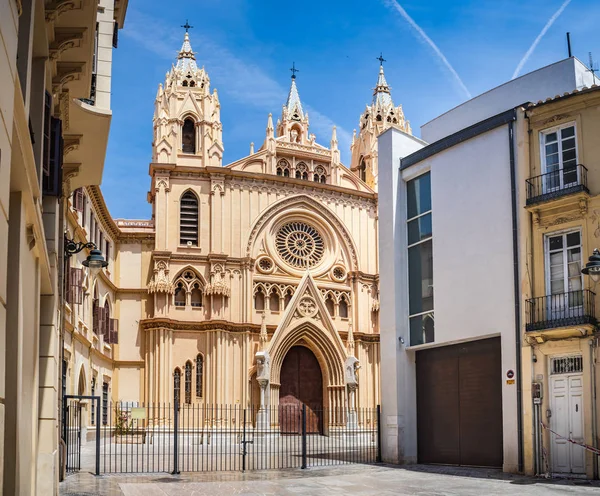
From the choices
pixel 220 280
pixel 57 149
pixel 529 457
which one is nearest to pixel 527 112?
pixel 529 457

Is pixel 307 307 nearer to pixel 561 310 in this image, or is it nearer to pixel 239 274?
pixel 239 274

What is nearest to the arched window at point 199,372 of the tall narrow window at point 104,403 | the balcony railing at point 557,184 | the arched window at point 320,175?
the tall narrow window at point 104,403

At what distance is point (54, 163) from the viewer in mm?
13148

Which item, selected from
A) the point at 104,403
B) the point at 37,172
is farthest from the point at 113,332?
the point at 37,172

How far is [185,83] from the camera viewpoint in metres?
50.3

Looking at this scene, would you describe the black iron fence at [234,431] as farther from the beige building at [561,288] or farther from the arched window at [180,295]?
the beige building at [561,288]

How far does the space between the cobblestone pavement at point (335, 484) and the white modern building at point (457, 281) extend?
1.77 metres

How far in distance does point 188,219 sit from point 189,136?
18.0ft

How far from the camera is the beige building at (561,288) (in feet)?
63.7

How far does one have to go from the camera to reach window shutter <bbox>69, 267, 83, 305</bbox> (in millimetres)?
31859

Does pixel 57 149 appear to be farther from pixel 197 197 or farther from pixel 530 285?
pixel 197 197

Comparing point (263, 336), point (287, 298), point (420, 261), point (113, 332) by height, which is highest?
point (287, 298)

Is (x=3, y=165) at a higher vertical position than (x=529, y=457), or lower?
higher

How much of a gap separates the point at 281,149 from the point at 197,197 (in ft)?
20.8
